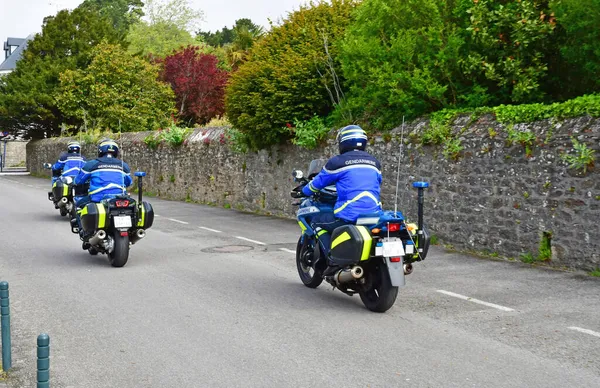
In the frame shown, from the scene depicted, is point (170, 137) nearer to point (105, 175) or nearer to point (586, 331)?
point (105, 175)

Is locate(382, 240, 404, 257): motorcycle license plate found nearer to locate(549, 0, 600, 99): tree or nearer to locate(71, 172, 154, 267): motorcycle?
locate(71, 172, 154, 267): motorcycle

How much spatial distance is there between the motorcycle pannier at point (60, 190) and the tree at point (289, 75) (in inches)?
190

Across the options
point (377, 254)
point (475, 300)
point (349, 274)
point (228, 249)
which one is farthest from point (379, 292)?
point (228, 249)

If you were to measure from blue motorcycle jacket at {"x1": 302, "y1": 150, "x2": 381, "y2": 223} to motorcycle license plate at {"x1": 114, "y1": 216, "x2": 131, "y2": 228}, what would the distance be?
3576mm

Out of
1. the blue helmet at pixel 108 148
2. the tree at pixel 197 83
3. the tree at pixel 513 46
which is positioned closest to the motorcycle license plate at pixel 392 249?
the blue helmet at pixel 108 148

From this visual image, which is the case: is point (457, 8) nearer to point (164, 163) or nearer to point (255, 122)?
point (255, 122)

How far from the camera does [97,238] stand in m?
10.0

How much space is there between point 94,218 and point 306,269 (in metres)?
3.40

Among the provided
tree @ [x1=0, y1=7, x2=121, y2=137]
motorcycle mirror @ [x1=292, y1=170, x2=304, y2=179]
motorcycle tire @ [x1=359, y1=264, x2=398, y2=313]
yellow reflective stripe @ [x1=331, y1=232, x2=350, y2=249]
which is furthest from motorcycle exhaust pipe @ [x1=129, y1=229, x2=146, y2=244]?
tree @ [x1=0, y1=7, x2=121, y2=137]

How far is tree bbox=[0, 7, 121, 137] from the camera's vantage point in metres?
44.0

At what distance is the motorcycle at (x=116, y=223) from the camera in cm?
980

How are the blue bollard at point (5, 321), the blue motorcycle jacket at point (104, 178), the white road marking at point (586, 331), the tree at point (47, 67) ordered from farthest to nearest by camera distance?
the tree at point (47, 67) → the blue motorcycle jacket at point (104, 178) → the white road marking at point (586, 331) → the blue bollard at point (5, 321)

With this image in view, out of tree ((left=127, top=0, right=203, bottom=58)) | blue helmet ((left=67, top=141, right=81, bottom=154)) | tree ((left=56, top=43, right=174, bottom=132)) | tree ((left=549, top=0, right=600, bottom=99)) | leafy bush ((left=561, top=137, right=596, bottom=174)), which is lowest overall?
leafy bush ((left=561, top=137, right=596, bottom=174))

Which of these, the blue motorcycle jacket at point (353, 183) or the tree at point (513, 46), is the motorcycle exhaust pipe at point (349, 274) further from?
the tree at point (513, 46)
